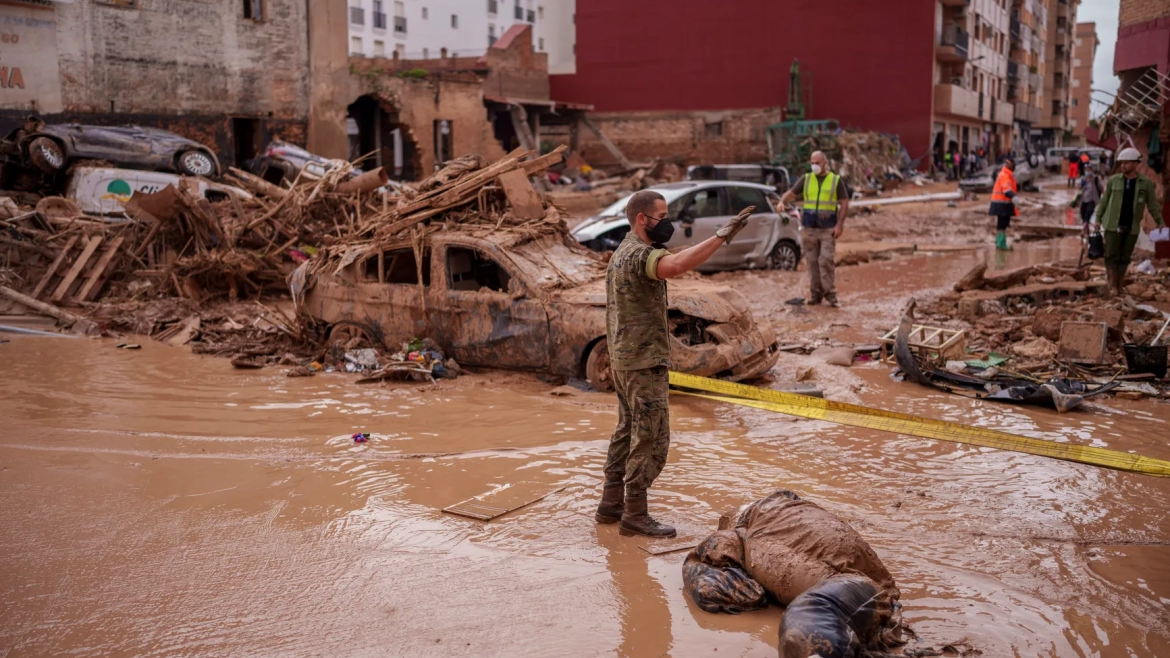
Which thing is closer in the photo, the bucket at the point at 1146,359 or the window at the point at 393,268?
the bucket at the point at 1146,359

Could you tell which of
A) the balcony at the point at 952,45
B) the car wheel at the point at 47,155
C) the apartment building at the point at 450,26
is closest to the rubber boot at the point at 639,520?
the car wheel at the point at 47,155

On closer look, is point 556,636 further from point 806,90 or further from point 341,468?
point 806,90

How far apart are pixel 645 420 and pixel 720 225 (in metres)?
10.5

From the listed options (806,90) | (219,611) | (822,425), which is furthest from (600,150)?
(219,611)

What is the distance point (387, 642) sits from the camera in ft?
13.3

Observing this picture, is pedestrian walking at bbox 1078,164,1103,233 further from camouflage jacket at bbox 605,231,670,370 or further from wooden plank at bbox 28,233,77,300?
wooden plank at bbox 28,233,77,300

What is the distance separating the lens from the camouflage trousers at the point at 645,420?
507cm

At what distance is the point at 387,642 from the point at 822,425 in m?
4.40

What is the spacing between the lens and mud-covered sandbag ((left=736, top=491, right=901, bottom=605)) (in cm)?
412

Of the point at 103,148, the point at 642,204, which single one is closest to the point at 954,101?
the point at 103,148

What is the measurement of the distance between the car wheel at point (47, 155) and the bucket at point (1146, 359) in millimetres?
18201

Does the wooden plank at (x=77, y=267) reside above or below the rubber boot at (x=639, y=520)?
above

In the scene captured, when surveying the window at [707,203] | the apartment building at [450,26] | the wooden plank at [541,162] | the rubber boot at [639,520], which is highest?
the apartment building at [450,26]

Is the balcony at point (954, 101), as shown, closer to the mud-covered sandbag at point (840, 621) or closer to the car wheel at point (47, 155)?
the car wheel at point (47, 155)
